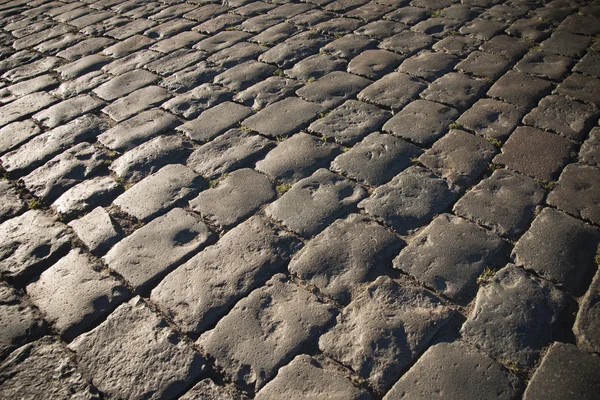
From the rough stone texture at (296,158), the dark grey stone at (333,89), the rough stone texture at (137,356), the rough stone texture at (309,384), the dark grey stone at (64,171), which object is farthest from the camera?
the dark grey stone at (333,89)

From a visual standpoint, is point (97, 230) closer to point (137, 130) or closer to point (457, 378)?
point (137, 130)

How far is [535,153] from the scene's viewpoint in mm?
2787

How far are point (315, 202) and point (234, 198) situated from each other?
0.46 metres

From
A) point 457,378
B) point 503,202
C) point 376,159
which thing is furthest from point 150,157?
point 457,378

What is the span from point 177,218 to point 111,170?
0.73 metres

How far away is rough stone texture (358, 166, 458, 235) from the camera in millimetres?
2459

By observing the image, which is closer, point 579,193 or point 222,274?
point 222,274

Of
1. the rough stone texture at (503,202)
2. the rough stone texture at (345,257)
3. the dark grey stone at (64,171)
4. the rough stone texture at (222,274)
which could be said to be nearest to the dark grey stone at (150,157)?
the dark grey stone at (64,171)

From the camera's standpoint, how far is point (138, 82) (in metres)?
3.96

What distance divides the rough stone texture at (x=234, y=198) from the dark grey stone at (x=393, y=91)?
1.09m

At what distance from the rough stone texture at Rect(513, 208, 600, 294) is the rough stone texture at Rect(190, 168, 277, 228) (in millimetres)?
1338

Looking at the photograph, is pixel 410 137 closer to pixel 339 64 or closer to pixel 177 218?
pixel 339 64

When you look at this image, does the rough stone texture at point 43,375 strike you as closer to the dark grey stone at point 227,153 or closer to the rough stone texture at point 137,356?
the rough stone texture at point 137,356

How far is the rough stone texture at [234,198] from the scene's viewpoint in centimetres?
260
